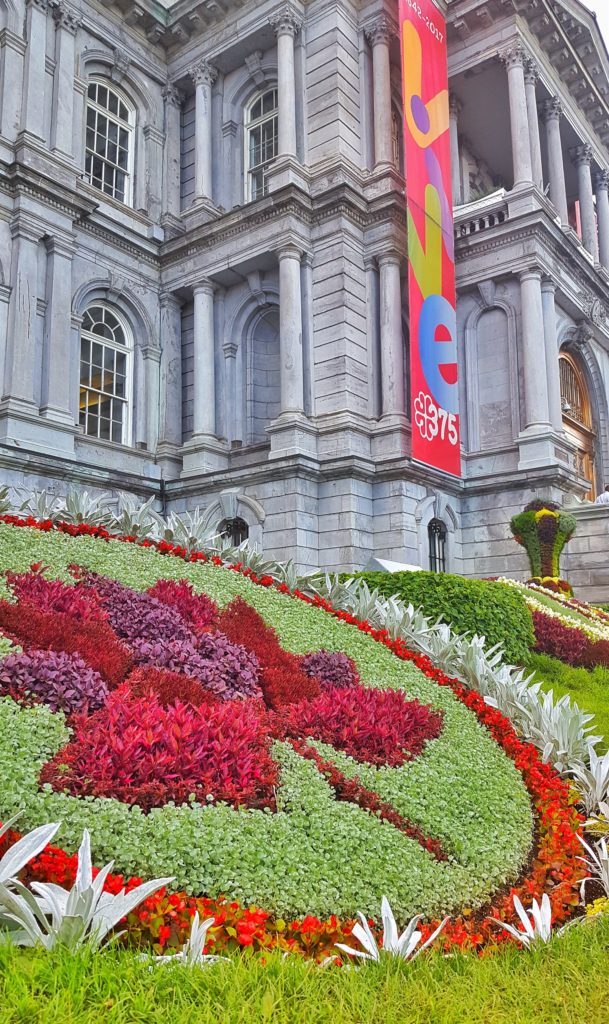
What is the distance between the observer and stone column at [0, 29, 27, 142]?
68.3 ft

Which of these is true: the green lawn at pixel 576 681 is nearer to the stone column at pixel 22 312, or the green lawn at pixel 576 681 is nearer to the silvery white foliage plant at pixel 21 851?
the silvery white foliage plant at pixel 21 851

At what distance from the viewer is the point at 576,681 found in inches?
387

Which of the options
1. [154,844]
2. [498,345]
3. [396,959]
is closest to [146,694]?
[154,844]

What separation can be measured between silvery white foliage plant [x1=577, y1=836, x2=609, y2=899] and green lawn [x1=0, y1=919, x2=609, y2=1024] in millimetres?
1262

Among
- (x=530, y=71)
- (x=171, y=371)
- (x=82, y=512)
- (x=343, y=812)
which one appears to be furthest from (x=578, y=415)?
(x=343, y=812)

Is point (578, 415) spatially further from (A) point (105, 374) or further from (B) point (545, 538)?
(A) point (105, 374)

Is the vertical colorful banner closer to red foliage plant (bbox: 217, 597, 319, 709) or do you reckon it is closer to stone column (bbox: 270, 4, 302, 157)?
stone column (bbox: 270, 4, 302, 157)

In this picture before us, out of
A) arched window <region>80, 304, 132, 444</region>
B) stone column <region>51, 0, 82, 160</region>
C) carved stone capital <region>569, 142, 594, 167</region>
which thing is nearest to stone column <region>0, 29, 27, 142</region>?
stone column <region>51, 0, 82, 160</region>

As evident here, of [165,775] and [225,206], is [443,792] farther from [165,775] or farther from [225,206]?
[225,206]

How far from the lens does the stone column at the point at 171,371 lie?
80.0ft

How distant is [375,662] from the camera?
7.14m

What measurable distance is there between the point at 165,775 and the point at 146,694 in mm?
995

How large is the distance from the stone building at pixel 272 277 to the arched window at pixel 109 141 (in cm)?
7

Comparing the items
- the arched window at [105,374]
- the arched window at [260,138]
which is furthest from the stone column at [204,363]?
the arched window at [260,138]
